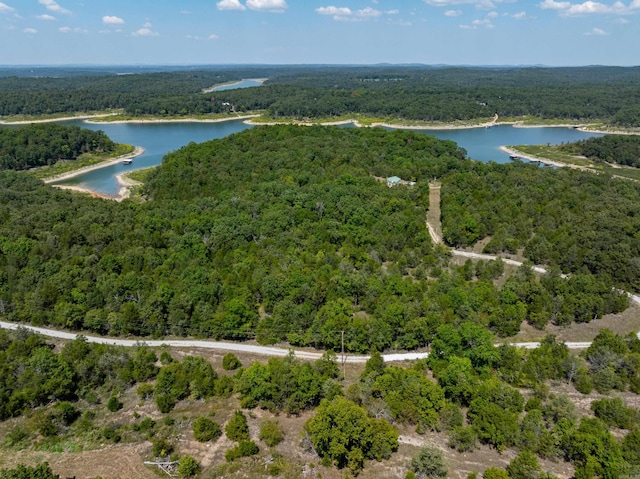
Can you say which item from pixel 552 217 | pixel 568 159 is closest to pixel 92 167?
pixel 552 217

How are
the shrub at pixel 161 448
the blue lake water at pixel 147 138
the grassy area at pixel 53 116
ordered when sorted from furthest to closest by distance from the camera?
the grassy area at pixel 53 116
the blue lake water at pixel 147 138
the shrub at pixel 161 448

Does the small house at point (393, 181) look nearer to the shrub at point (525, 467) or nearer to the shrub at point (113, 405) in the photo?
the shrub at point (525, 467)

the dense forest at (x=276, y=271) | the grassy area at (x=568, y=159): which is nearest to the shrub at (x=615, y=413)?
the dense forest at (x=276, y=271)

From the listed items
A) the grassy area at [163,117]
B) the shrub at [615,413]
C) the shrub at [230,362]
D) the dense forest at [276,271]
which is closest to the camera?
the shrub at [615,413]

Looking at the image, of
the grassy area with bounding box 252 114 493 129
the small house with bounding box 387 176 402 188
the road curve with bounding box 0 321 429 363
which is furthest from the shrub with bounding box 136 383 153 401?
the grassy area with bounding box 252 114 493 129

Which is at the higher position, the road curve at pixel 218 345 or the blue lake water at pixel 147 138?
the blue lake water at pixel 147 138

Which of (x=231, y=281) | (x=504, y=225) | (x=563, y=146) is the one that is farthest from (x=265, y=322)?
(x=563, y=146)
